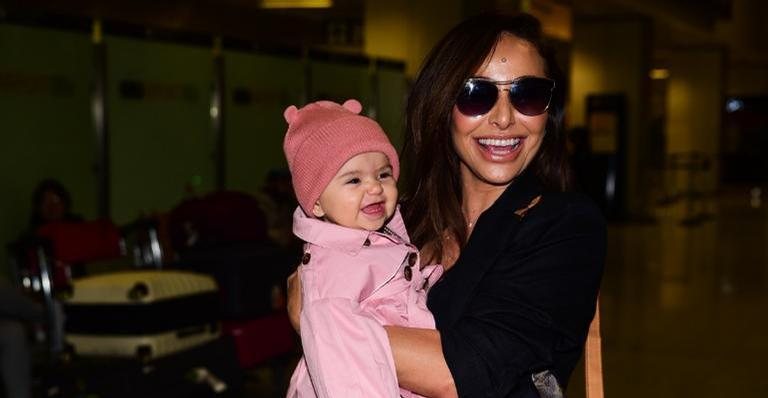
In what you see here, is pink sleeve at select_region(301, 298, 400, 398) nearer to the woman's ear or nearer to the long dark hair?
the woman's ear

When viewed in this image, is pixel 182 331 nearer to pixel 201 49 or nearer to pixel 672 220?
pixel 201 49

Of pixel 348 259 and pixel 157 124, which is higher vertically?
pixel 157 124

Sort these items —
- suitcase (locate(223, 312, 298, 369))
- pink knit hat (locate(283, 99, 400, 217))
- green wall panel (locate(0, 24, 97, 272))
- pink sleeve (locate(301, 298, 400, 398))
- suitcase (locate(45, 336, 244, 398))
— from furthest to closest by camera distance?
green wall panel (locate(0, 24, 97, 272)) → suitcase (locate(223, 312, 298, 369)) → suitcase (locate(45, 336, 244, 398)) → pink knit hat (locate(283, 99, 400, 217)) → pink sleeve (locate(301, 298, 400, 398))

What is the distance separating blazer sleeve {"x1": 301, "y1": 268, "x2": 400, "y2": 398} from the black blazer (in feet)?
0.32

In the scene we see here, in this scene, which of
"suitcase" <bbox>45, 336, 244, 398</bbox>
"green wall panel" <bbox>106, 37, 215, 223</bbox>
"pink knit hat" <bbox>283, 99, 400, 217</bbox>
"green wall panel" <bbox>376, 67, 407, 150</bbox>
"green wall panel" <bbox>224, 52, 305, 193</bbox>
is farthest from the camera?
"green wall panel" <bbox>376, 67, 407, 150</bbox>

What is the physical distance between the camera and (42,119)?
6324mm

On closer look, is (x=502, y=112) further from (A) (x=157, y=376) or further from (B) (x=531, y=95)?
(A) (x=157, y=376)

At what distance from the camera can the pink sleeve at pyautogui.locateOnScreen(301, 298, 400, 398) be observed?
1527 millimetres

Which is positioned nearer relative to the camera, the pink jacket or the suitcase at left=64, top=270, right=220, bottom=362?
the pink jacket

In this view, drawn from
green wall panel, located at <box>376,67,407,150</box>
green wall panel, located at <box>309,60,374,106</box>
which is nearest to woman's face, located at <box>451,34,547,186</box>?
green wall panel, located at <box>309,60,374,106</box>

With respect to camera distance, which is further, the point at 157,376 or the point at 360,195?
the point at 157,376

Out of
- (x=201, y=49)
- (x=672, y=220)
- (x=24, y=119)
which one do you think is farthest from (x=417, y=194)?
(x=672, y=220)

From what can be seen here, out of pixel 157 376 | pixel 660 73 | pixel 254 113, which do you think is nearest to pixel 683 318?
pixel 254 113

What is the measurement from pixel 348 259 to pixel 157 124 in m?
5.92
